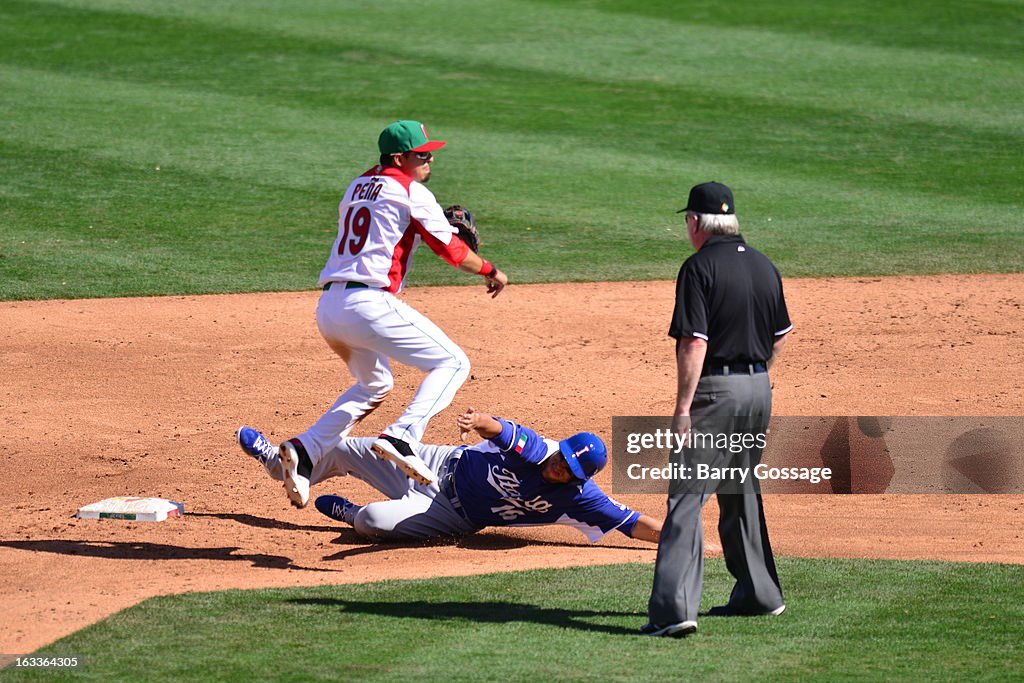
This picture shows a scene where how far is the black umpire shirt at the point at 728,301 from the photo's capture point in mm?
5270

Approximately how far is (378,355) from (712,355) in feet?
6.67

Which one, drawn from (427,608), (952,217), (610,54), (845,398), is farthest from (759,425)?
(610,54)

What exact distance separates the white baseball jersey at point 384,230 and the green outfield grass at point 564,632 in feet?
4.90

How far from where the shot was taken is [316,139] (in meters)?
15.8

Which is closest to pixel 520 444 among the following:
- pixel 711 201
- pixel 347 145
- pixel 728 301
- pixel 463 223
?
pixel 463 223

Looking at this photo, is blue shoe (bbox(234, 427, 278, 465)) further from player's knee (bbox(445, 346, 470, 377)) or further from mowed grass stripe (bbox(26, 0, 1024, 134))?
mowed grass stripe (bbox(26, 0, 1024, 134))

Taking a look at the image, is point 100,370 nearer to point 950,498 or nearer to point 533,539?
point 533,539

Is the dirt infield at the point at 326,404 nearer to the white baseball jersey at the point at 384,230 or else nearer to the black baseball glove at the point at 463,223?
the white baseball jersey at the point at 384,230

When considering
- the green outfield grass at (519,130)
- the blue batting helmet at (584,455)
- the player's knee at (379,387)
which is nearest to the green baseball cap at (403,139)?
the player's knee at (379,387)

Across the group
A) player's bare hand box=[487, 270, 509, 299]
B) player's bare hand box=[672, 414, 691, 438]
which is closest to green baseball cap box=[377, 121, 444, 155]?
player's bare hand box=[487, 270, 509, 299]

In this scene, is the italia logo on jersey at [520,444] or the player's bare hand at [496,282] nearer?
the italia logo on jersey at [520,444]

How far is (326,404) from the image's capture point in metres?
9.26

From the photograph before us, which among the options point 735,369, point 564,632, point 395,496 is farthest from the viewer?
point 395,496

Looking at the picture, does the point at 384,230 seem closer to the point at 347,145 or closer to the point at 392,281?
the point at 392,281
